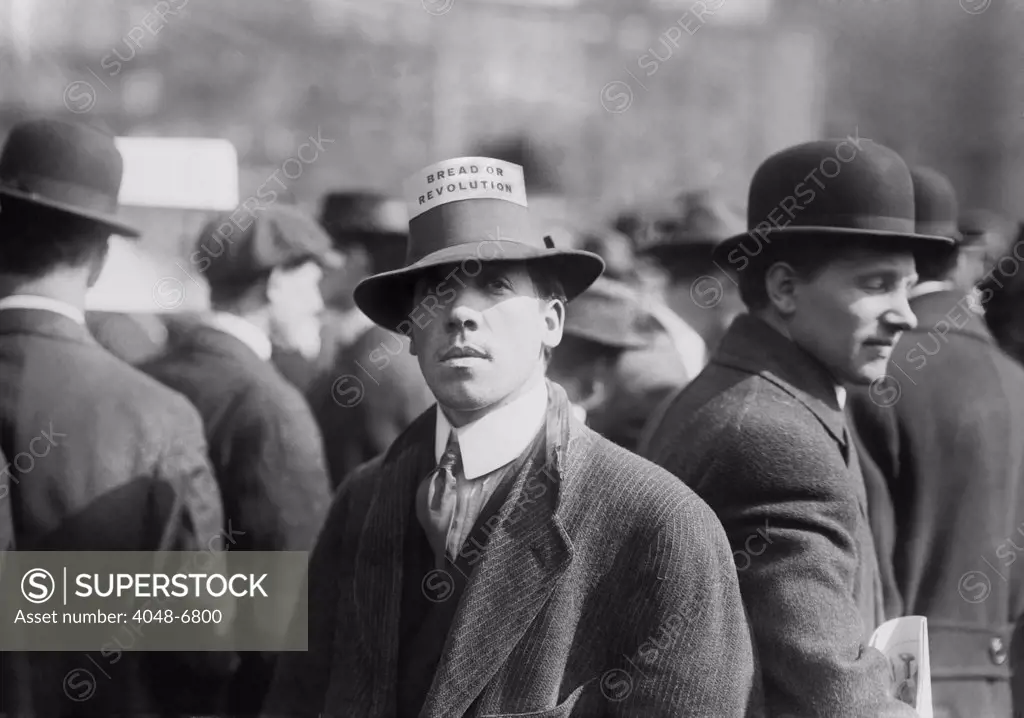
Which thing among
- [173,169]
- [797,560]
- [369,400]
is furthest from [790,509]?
[173,169]

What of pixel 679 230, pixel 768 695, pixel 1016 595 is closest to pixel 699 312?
pixel 679 230

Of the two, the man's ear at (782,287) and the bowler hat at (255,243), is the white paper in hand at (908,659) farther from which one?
the bowler hat at (255,243)

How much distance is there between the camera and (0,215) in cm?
338

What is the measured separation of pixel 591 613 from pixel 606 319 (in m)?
1.66

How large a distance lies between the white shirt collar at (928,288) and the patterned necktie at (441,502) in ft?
5.51

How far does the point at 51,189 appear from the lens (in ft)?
11.1

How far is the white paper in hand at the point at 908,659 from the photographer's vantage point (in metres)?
2.66

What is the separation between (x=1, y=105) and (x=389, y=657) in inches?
76.6

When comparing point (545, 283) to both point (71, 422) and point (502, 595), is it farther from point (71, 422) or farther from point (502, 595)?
point (71, 422)

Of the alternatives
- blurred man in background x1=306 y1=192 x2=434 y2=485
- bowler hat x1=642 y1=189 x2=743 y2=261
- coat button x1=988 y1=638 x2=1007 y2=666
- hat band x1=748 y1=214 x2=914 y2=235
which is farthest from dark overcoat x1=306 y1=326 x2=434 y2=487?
coat button x1=988 y1=638 x2=1007 y2=666

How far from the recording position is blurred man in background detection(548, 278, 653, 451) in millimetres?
3771

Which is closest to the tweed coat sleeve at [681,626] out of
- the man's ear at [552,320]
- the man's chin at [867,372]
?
the man's ear at [552,320]

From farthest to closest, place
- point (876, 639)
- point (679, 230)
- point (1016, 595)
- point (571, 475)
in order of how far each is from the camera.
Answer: point (679, 230)
point (1016, 595)
point (876, 639)
point (571, 475)

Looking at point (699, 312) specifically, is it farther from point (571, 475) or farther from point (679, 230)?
point (571, 475)
